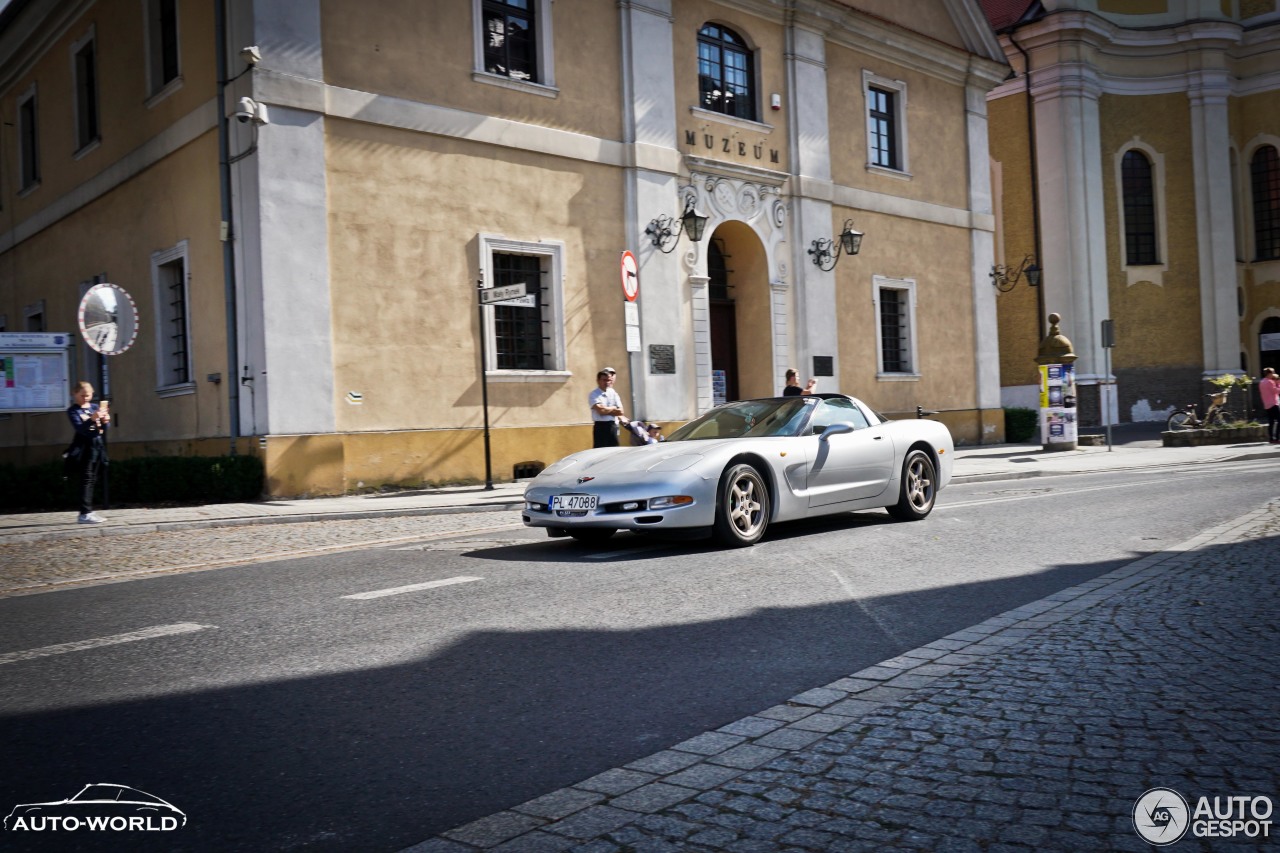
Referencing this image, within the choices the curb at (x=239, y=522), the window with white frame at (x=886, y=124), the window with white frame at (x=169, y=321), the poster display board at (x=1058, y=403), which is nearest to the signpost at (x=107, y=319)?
the curb at (x=239, y=522)

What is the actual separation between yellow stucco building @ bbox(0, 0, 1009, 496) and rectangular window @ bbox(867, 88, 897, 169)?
76 millimetres

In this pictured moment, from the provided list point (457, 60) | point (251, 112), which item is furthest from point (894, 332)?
point (251, 112)

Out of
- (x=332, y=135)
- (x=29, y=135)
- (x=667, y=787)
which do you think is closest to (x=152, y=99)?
(x=332, y=135)

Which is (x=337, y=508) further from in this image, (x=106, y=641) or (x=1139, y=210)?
(x=1139, y=210)

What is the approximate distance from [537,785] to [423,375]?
1364cm

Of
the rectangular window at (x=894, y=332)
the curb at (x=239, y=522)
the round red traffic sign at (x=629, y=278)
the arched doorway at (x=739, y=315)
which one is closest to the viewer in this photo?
the curb at (x=239, y=522)

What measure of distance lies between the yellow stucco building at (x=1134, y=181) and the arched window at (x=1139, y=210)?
48mm

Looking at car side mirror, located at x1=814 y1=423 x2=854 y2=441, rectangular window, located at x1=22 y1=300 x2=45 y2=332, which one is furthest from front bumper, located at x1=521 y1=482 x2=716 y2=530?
rectangular window, located at x1=22 y1=300 x2=45 y2=332

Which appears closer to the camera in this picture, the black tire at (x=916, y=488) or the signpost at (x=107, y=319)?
the black tire at (x=916, y=488)

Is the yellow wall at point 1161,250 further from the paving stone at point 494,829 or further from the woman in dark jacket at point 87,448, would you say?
the paving stone at point 494,829

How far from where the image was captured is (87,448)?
42.4ft

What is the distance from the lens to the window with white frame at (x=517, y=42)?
18.1 m

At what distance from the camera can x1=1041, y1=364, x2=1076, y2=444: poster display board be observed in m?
24.5

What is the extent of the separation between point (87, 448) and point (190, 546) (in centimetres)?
327
